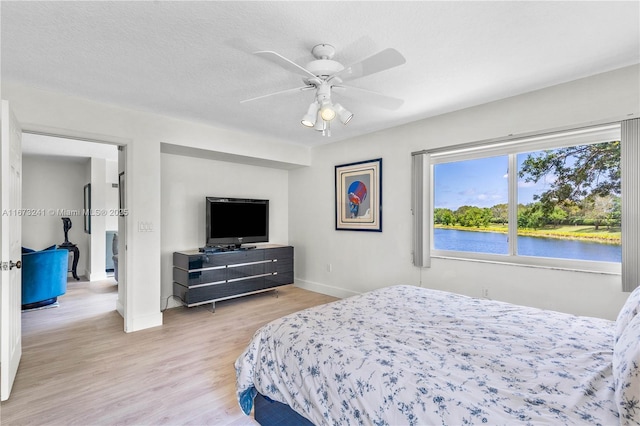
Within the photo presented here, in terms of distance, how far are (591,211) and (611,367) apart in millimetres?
1980

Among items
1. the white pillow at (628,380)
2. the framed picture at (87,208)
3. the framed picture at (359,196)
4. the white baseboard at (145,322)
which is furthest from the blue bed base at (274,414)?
the framed picture at (87,208)

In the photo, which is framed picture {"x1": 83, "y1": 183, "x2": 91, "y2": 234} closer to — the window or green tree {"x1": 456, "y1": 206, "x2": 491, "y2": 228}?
the window

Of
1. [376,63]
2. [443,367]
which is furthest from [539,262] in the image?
[376,63]

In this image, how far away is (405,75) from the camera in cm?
251

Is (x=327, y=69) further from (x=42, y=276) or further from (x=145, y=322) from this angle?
(x=42, y=276)

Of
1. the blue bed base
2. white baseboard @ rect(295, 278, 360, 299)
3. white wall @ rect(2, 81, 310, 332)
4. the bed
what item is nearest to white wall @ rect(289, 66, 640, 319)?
white baseboard @ rect(295, 278, 360, 299)

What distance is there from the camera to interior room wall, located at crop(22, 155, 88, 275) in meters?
5.78

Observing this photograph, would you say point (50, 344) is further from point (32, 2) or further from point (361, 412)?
point (361, 412)

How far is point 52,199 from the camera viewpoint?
6.02 m

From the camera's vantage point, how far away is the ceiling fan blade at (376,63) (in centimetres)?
176

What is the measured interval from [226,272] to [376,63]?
3190 mm

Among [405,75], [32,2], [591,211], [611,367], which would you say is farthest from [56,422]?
[591,211]

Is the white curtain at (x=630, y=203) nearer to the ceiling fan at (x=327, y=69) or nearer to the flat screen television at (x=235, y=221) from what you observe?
the ceiling fan at (x=327, y=69)

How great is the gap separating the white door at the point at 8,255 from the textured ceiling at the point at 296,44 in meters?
0.63
